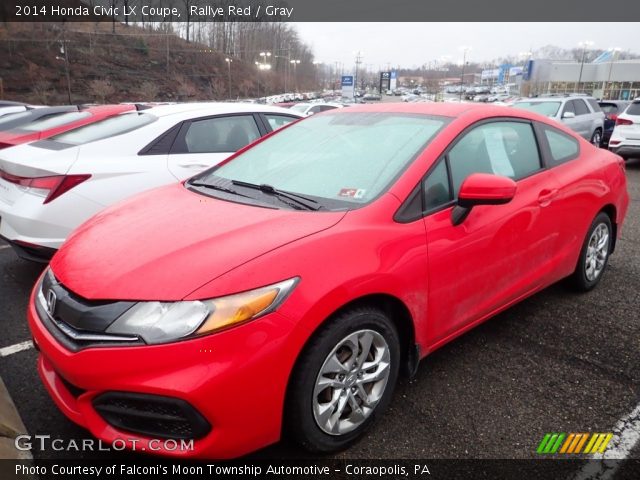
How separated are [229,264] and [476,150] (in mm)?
1658

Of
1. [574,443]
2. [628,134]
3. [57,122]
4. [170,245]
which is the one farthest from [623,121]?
[170,245]

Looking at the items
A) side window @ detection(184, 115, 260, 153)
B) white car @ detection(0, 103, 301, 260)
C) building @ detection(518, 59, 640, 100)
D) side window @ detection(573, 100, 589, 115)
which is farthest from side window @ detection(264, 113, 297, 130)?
building @ detection(518, 59, 640, 100)

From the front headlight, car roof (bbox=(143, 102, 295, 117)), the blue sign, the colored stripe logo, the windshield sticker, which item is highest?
the blue sign

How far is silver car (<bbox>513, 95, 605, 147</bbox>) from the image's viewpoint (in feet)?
37.2

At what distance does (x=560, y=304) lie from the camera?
3.64 m

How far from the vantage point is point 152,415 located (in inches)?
66.9

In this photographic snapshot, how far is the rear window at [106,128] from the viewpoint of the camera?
13.9 feet

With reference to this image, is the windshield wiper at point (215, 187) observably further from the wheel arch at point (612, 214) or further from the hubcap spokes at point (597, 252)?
the wheel arch at point (612, 214)

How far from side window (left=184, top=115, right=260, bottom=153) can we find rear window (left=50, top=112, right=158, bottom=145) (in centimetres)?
40

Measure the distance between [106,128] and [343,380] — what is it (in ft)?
11.9

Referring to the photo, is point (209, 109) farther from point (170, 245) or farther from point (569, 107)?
point (569, 107)

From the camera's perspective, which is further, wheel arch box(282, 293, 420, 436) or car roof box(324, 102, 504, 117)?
car roof box(324, 102, 504, 117)

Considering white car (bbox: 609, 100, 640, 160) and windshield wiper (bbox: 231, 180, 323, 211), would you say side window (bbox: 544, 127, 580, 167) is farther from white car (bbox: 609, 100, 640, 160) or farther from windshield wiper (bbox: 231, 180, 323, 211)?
white car (bbox: 609, 100, 640, 160)

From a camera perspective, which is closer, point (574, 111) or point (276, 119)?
point (276, 119)
